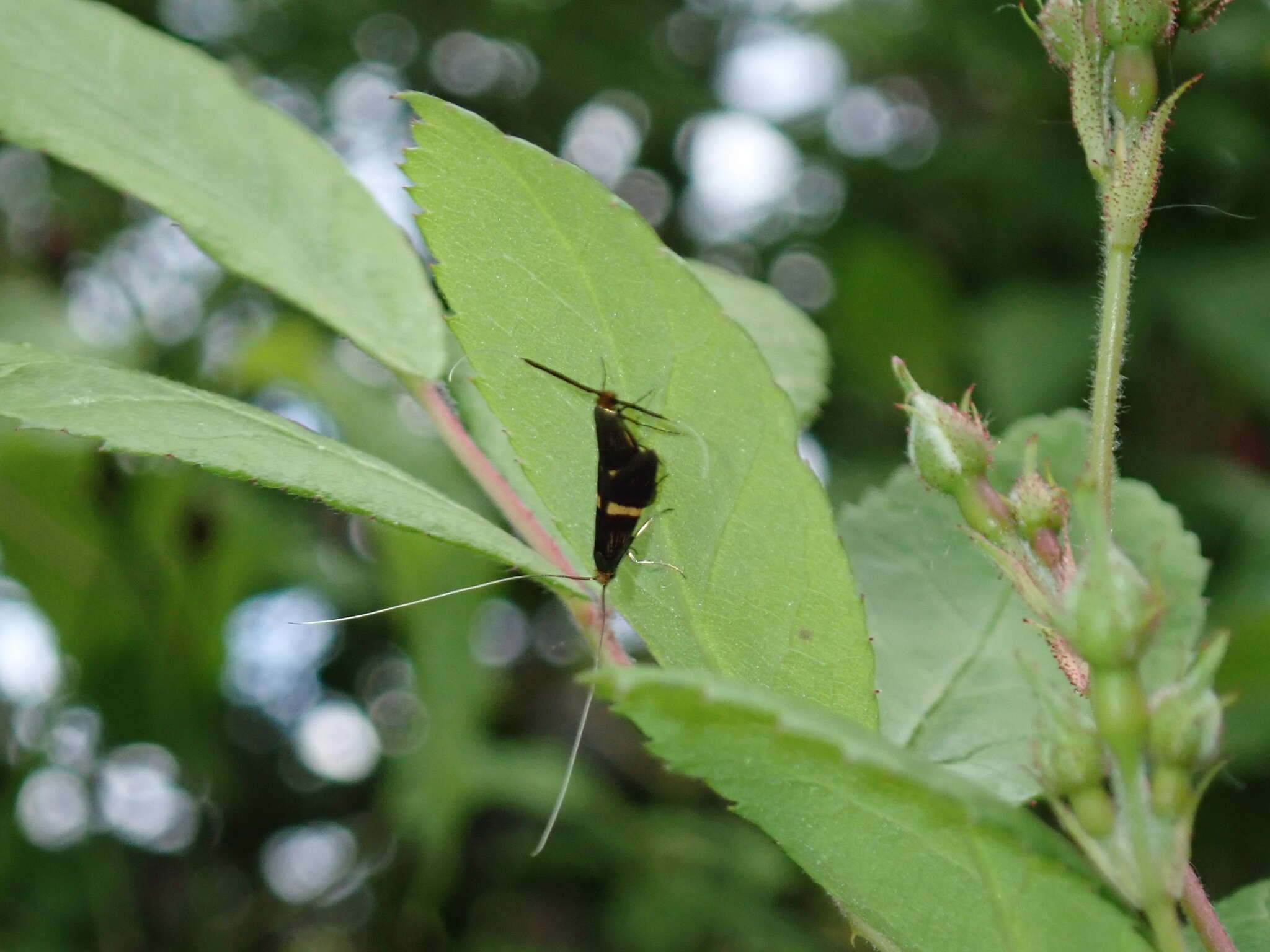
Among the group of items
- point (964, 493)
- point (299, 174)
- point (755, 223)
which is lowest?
point (755, 223)

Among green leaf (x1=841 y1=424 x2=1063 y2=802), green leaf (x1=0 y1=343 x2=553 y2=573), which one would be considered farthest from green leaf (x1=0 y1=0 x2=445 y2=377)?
green leaf (x1=841 y1=424 x2=1063 y2=802)

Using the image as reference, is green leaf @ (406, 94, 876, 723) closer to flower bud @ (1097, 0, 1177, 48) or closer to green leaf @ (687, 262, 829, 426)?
flower bud @ (1097, 0, 1177, 48)

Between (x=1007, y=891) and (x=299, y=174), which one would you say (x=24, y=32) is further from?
(x=1007, y=891)

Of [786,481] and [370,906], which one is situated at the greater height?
[786,481]

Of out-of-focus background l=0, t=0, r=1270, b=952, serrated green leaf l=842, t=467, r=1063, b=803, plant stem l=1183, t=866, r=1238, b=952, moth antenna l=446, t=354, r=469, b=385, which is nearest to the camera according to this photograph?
plant stem l=1183, t=866, r=1238, b=952

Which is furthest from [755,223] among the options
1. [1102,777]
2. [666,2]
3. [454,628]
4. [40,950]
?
[1102,777]

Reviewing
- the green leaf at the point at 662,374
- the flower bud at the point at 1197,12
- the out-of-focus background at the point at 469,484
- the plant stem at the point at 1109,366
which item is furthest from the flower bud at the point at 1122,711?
the out-of-focus background at the point at 469,484

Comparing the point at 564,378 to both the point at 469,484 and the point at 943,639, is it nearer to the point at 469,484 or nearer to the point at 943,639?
the point at 943,639
